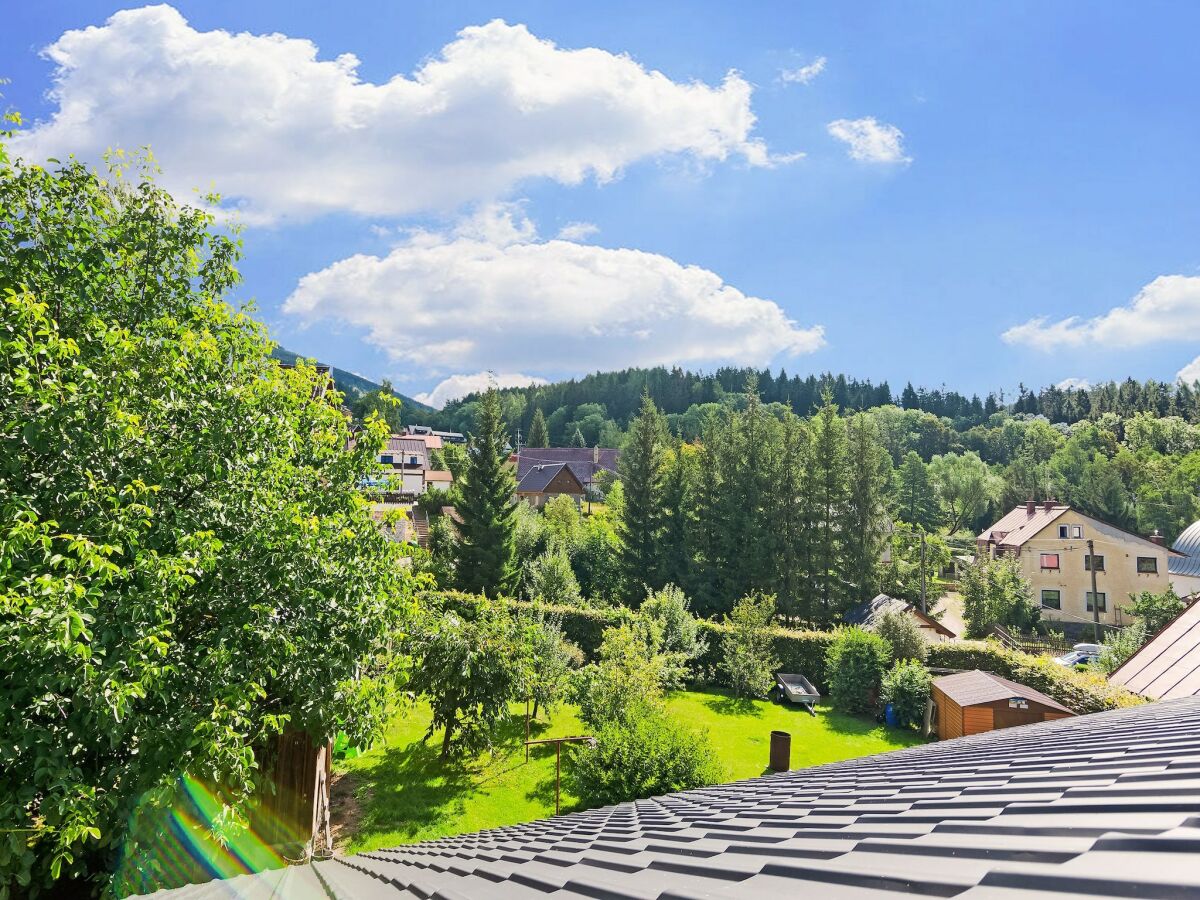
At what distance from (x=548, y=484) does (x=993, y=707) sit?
57.5m

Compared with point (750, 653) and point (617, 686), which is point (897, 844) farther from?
point (750, 653)

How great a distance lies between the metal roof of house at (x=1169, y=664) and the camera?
12.2 metres

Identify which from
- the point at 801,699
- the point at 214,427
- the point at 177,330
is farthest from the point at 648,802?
the point at 801,699

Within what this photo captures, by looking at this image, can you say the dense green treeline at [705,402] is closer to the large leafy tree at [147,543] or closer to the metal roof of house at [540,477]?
the metal roof of house at [540,477]

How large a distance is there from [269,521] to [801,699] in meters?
19.9

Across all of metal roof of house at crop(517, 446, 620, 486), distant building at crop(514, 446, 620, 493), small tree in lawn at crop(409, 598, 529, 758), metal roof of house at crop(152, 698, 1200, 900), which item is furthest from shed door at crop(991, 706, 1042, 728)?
metal roof of house at crop(517, 446, 620, 486)

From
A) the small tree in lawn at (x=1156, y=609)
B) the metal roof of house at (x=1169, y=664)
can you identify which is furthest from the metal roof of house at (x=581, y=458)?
the metal roof of house at (x=1169, y=664)

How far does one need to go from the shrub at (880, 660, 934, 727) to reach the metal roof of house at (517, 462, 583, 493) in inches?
2088

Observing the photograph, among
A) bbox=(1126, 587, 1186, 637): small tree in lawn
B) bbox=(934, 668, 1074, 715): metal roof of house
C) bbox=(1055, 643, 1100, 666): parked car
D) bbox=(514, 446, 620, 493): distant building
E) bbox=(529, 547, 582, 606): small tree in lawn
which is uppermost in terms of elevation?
bbox=(514, 446, 620, 493): distant building

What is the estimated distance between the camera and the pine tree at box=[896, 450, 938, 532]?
7656 centimetres

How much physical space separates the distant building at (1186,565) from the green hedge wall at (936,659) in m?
30.2

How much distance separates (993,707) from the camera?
55.4ft

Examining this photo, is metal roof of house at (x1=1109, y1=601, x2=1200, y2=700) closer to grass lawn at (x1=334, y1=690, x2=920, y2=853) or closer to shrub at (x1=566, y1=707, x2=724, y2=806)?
grass lawn at (x1=334, y1=690, x2=920, y2=853)

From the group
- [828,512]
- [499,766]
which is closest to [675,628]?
[499,766]
